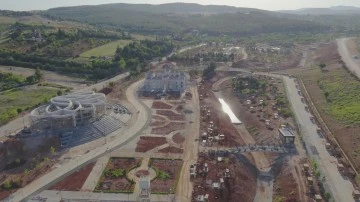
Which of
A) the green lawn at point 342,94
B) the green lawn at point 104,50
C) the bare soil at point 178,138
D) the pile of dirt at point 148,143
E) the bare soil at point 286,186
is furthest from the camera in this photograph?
the green lawn at point 104,50

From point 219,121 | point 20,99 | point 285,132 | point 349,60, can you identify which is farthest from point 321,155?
point 349,60

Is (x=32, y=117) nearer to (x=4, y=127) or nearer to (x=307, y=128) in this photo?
(x=4, y=127)

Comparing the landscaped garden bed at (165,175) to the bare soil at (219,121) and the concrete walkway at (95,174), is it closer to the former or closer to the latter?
the concrete walkway at (95,174)

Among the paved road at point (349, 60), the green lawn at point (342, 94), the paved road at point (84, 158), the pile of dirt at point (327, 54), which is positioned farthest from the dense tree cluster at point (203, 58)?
the paved road at point (84, 158)

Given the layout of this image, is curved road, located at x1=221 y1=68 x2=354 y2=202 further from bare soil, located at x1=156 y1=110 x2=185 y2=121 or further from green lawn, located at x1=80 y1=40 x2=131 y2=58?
green lawn, located at x1=80 y1=40 x2=131 y2=58

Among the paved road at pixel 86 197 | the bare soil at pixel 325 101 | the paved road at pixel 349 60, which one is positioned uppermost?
the paved road at pixel 349 60

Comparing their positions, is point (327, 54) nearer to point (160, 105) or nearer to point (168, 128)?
point (160, 105)
